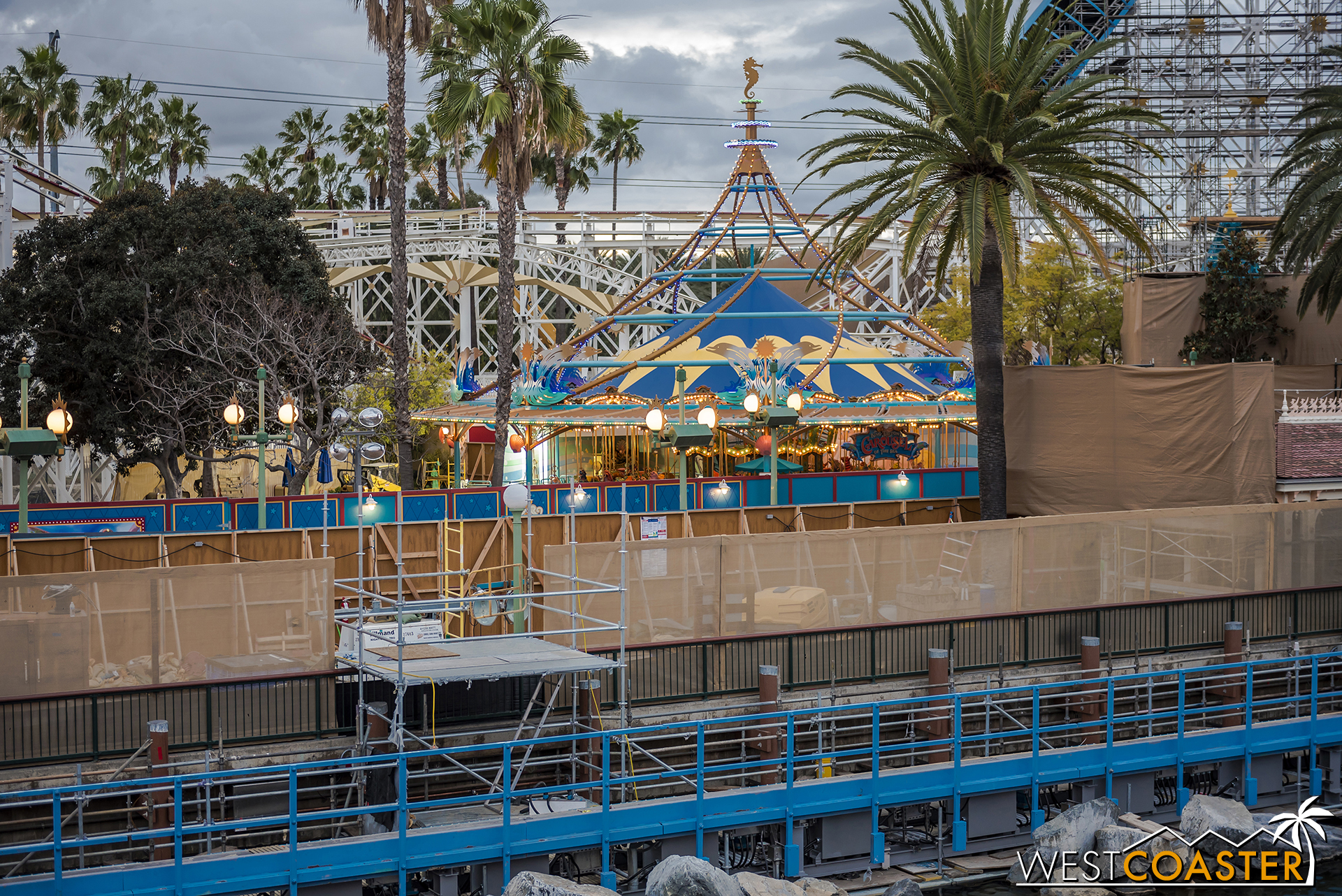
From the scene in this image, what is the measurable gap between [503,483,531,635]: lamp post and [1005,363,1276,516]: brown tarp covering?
15.5 meters

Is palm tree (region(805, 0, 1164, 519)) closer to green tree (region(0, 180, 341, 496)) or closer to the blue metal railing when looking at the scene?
the blue metal railing

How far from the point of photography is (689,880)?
1549 centimetres

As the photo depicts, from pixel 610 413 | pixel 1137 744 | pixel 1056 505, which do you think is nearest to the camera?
pixel 1137 744

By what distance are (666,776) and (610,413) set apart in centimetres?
1829

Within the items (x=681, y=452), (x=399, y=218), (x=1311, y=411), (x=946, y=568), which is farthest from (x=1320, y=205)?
(x=399, y=218)

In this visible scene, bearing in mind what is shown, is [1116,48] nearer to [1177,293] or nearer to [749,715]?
[1177,293]

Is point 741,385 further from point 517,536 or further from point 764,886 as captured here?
point 764,886

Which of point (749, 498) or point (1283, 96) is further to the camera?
point (1283, 96)

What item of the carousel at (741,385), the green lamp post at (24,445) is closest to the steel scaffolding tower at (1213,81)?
the carousel at (741,385)

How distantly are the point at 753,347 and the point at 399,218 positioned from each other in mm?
9930

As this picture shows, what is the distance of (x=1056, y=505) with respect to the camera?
31.5 meters

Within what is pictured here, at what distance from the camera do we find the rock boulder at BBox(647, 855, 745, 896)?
15.5 m

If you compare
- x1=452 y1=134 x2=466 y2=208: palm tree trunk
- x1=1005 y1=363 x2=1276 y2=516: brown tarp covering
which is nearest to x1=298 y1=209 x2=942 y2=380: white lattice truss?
x1=452 y1=134 x2=466 y2=208: palm tree trunk

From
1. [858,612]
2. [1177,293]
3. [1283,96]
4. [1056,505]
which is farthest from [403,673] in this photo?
[1283,96]
